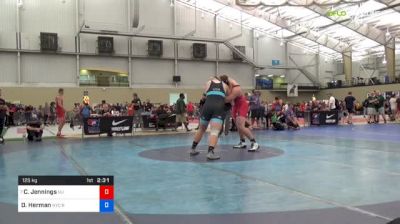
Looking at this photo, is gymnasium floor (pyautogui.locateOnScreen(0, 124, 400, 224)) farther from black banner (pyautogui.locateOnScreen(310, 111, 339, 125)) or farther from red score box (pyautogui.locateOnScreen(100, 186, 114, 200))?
black banner (pyautogui.locateOnScreen(310, 111, 339, 125))

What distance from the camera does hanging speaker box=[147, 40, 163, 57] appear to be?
33.6 metres

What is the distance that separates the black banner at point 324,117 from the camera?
1830cm

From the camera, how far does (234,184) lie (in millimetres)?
5027

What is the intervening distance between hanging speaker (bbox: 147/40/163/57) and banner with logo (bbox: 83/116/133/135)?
65.5ft

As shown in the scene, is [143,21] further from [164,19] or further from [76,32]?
[76,32]

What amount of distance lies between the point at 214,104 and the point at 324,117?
490 inches

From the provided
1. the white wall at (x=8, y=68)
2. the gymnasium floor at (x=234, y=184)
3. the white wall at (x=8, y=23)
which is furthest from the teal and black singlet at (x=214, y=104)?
the white wall at (x=8, y=23)

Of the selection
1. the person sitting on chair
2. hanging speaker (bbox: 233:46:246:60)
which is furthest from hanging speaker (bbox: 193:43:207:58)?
the person sitting on chair

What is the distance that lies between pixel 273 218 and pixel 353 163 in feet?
12.0

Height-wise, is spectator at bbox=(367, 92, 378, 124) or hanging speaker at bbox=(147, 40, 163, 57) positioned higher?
hanging speaker at bbox=(147, 40, 163, 57)

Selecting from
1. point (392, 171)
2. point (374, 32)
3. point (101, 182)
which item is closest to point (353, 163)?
point (392, 171)
